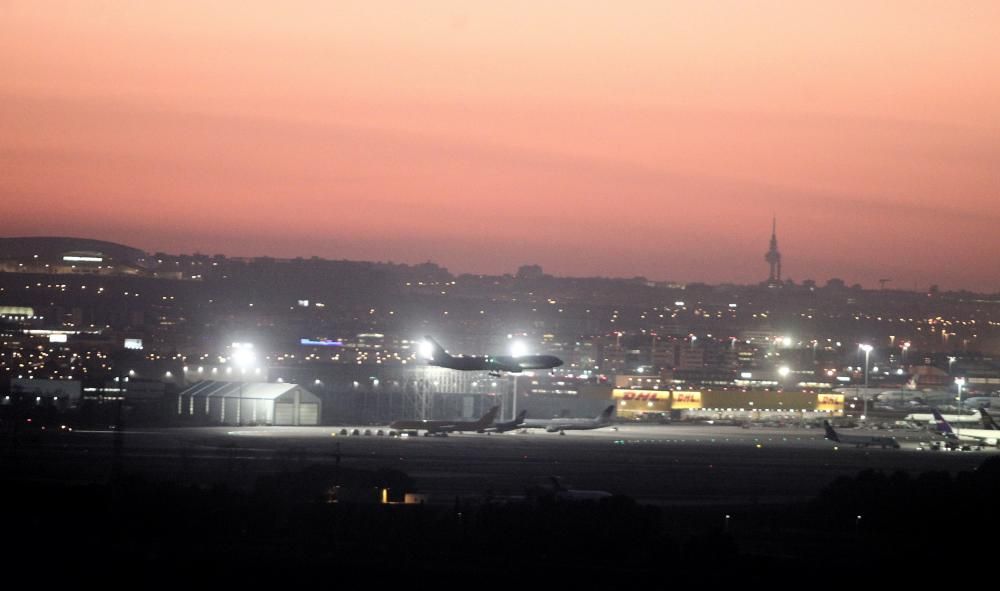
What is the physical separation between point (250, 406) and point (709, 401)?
59.3m

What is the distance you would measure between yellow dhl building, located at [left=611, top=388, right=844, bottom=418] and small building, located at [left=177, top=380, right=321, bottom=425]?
45092mm

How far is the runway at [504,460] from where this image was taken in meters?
48.9

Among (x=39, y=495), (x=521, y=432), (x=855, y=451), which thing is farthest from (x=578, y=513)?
(x=521, y=432)

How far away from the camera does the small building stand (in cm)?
9400

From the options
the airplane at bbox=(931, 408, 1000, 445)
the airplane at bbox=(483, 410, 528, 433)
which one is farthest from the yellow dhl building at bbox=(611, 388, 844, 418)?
the airplane at bbox=(483, 410, 528, 433)

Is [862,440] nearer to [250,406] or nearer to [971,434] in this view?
[971,434]

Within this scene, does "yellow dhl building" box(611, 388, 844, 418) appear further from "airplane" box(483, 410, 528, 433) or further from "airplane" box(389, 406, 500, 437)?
"airplane" box(389, 406, 500, 437)

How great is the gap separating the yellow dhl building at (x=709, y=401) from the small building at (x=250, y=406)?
45092mm

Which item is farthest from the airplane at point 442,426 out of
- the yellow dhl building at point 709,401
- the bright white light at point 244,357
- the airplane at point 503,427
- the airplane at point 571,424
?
the yellow dhl building at point 709,401

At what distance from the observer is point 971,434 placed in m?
93.0

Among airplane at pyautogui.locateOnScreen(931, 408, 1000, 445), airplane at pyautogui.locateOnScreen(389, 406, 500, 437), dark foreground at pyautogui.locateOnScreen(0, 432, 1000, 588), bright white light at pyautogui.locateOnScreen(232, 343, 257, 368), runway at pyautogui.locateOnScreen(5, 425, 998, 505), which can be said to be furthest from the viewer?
bright white light at pyautogui.locateOnScreen(232, 343, 257, 368)

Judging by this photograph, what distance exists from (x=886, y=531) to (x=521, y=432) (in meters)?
54.6

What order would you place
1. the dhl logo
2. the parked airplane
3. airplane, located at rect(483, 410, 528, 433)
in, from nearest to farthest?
airplane, located at rect(483, 410, 528, 433)
the parked airplane
the dhl logo

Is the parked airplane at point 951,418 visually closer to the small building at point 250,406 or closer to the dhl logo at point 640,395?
the dhl logo at point 640,395
